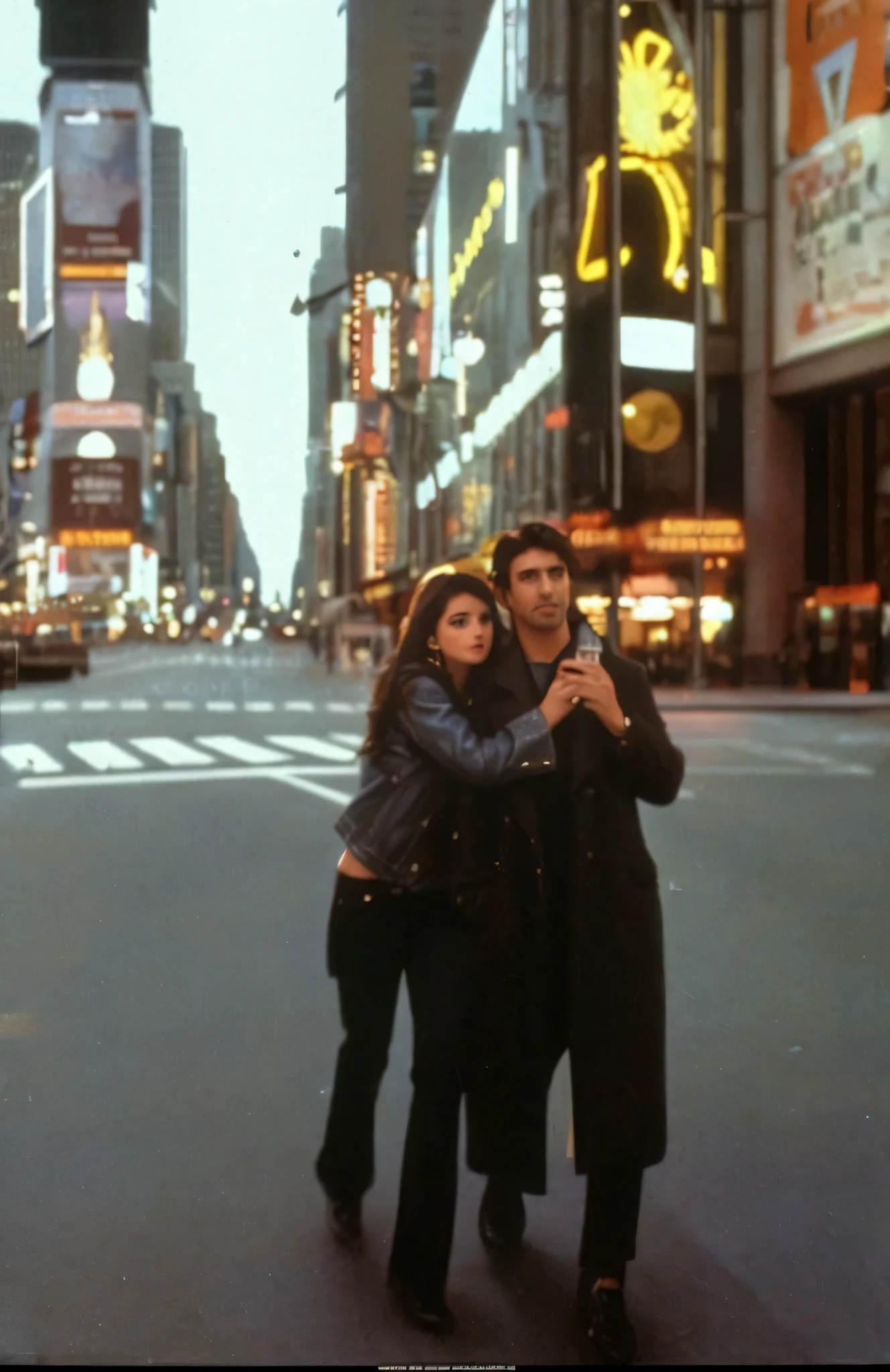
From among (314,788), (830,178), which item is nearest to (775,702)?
(830,178)

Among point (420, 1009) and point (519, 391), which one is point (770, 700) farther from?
point (420, 1009)

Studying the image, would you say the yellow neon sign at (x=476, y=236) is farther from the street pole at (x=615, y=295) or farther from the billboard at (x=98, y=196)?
the billboard at (x=98, y=196)

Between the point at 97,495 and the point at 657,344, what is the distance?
116 meters

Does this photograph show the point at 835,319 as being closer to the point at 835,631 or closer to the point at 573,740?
the point at 835,631

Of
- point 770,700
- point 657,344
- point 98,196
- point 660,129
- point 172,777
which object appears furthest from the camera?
point 657,344

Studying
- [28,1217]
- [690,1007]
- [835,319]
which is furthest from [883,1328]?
[835,319]

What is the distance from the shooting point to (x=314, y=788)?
1522 cm

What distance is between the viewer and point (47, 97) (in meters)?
5.77

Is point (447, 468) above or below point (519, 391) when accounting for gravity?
below

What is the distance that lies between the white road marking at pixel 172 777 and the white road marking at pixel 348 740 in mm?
2853

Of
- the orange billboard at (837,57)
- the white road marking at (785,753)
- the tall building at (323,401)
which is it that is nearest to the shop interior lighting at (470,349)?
the tall building at (323,401)

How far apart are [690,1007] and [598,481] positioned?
32890 mm

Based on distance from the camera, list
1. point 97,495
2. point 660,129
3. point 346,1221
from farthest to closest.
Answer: point 97,495
point 660,129
point 346,1221

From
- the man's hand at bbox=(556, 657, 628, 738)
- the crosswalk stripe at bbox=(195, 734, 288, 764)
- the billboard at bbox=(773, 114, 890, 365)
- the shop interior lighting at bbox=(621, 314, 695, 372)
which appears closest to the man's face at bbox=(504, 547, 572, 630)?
the man's hand at bbox=(556, 657, 628, 738)
